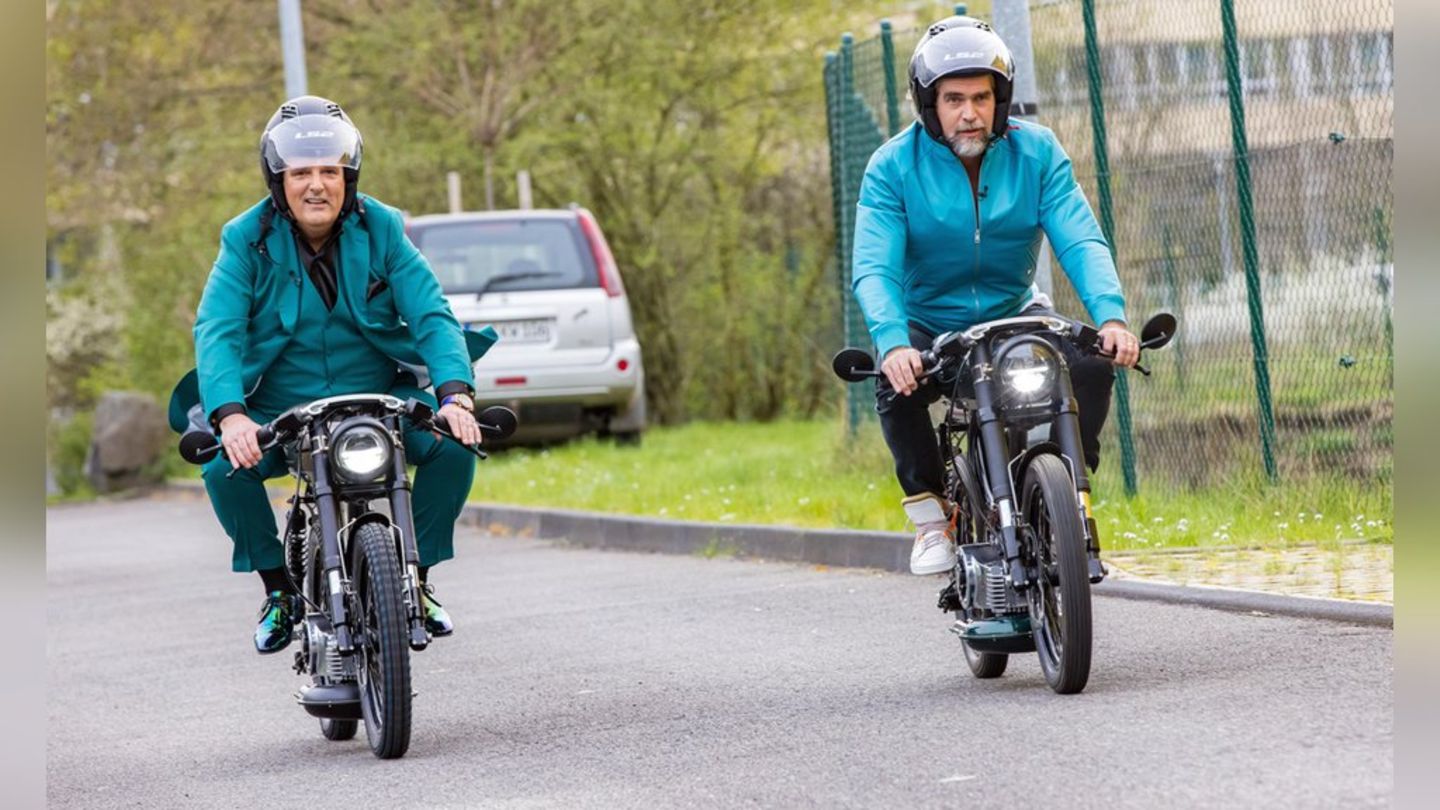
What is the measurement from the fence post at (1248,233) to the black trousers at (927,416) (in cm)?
389

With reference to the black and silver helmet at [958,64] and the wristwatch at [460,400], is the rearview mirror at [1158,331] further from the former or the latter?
the wristwatch at [460,400]

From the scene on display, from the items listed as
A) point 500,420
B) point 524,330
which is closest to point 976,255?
point 500,420

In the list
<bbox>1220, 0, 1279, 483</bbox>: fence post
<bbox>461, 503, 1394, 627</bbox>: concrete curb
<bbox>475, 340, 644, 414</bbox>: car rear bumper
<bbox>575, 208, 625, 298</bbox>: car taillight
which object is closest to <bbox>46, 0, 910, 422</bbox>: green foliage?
<bbox>575, 208, 625, 298</bbox>: car taillight

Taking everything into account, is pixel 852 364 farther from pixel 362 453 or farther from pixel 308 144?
pixel 308 144

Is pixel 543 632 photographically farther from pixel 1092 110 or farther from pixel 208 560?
pixel 208 560

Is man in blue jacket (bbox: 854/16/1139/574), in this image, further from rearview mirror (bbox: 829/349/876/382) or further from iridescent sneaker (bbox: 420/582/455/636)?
iridescent sneaker (bbox: 420/582/455/636)

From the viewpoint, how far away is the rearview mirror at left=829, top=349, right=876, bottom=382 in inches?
259

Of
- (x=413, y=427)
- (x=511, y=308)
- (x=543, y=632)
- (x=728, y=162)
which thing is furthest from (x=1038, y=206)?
(x=728, y=162)

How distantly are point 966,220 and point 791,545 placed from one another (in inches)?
199

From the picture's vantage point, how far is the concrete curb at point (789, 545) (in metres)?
7.79

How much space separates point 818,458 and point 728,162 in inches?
383

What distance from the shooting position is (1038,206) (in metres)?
6.93

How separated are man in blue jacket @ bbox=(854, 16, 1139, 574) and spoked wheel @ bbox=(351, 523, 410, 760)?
149cm

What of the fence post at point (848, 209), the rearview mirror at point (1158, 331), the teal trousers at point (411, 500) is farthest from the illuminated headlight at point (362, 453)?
the fence post at point (848, 209)
